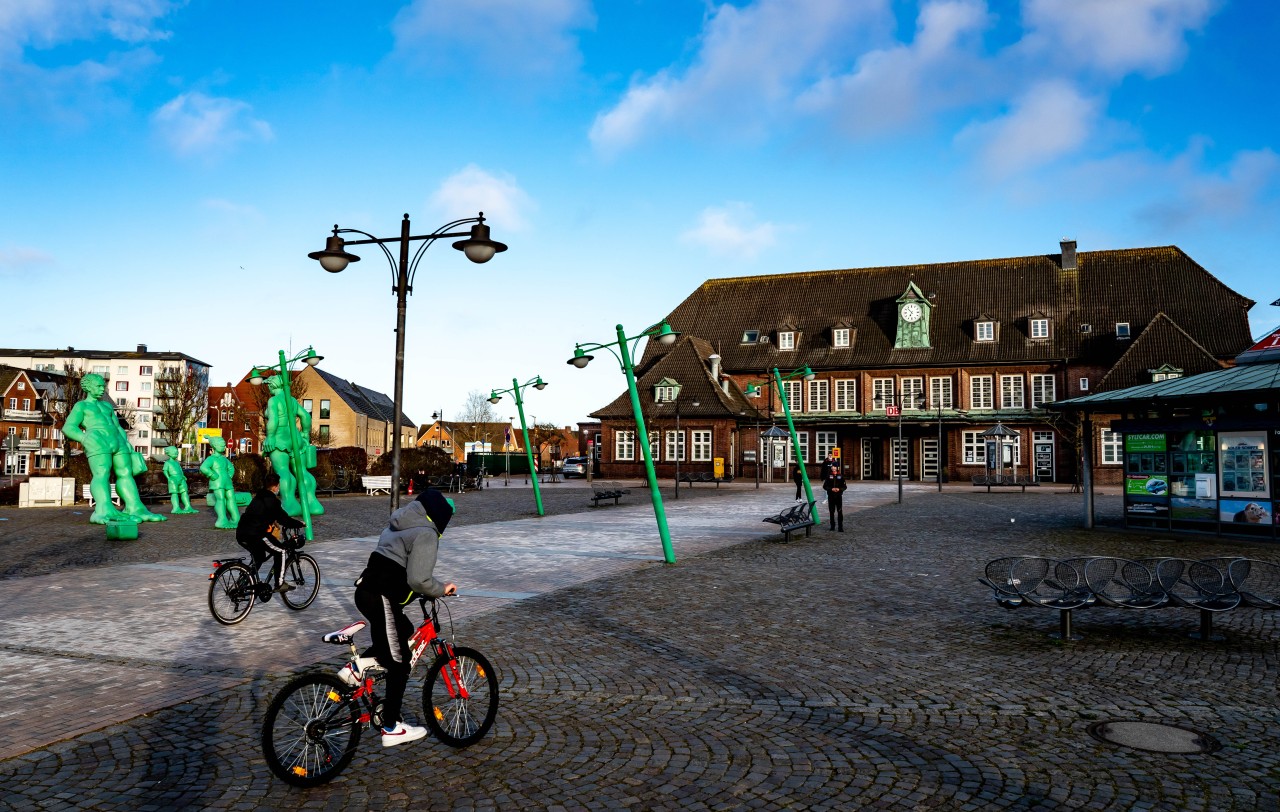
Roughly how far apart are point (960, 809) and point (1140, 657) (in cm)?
448

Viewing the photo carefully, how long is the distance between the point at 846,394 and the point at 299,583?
48.2 meters

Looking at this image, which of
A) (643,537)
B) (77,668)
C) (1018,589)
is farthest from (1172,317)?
(77,668)

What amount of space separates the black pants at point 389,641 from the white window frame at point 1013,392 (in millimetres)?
52192

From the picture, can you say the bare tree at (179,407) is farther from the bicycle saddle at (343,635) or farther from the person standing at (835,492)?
the bicycle saddle at (343,635)

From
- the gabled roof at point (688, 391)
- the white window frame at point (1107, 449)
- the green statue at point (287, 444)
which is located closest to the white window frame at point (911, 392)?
the gabled roof at point (688, 391)

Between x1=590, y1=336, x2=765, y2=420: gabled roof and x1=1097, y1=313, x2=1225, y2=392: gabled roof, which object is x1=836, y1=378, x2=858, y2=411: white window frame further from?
x1=1097, y1=313, x2=1225, y2=392: gabled roof

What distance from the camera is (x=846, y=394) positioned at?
55562 mm

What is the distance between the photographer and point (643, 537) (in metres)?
19.5

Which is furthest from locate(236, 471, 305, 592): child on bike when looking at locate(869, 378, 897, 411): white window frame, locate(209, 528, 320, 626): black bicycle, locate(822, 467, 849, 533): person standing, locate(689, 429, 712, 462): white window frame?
locate(869, 378, 897, 411): white window frame

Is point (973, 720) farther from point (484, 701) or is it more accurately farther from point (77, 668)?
point (77, 668)

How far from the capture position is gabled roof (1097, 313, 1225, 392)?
4544 cm

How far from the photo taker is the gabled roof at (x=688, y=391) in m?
52.9

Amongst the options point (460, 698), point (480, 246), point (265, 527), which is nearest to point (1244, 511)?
point (480, 246)

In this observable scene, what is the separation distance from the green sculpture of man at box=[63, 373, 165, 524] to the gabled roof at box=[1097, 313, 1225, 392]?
147 feet
